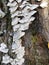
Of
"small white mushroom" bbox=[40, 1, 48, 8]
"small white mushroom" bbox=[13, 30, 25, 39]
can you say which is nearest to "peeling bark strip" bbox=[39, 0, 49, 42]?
"small white mushroom" bbox=[40, 1, 48, 8]

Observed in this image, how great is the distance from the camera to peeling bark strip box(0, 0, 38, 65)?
166 cm

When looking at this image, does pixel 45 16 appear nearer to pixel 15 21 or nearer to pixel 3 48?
pixel 15 21

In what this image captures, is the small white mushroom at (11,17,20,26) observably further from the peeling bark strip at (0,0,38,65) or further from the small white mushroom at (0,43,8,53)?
the small white mushroom at (0,43,8,53)

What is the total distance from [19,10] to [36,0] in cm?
14

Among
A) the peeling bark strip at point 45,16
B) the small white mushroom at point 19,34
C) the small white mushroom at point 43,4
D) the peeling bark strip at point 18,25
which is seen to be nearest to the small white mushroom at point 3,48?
the peeling bark strip at point 18,25

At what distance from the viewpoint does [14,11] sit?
167 centimetres

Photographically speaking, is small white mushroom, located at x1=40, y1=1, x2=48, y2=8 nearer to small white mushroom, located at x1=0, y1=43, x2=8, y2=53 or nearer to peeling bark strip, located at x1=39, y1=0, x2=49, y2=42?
peeling bark strip, located at x1=39, y1=0, x2=49, y2=42

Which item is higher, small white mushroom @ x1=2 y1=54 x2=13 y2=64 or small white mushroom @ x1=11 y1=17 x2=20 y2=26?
small white mushroom @ x1=11 y1=17 x2=20 y2=26

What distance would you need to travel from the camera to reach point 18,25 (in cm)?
166

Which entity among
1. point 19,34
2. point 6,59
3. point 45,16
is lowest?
point 6,59

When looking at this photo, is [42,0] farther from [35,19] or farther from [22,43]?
[22,43]

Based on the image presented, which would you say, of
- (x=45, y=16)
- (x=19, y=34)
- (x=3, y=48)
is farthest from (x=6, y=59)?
(x=45, y=16)

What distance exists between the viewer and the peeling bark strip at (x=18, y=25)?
65.3 inches

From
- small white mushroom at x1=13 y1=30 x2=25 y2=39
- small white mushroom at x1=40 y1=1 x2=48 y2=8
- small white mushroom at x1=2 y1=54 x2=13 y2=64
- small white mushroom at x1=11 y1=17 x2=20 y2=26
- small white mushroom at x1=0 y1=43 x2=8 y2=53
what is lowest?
small white mushroom at x1=2 y1=54 x2=13 y2=64
